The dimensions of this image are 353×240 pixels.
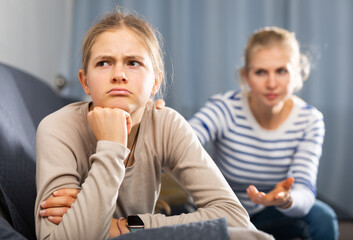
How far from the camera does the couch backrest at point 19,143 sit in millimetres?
1003

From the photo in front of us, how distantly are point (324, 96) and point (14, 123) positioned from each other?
6.85 ft

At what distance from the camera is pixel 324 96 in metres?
2.64

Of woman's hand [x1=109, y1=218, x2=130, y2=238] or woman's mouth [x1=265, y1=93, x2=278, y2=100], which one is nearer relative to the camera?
woman's hand [x1=109, y1=218, x2=130, y2=238]

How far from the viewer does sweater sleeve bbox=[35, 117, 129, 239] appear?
2.49ft

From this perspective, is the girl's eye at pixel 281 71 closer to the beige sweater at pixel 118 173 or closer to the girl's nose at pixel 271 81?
the girl's nose at pixel 271 81

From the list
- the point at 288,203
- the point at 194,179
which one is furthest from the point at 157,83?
the point at 288,203

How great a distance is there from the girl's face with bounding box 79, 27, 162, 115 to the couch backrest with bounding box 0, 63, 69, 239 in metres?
0.32

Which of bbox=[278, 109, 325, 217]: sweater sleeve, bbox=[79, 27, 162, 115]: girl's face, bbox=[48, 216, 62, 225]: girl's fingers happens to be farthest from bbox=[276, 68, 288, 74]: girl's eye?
bbox=[48, 216, 62, 225]: girl's fingers

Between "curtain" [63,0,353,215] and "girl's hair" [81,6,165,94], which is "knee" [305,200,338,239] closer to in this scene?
"girl's hair" [81,6,165,94]

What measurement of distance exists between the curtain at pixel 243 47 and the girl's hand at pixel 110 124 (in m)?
1.70

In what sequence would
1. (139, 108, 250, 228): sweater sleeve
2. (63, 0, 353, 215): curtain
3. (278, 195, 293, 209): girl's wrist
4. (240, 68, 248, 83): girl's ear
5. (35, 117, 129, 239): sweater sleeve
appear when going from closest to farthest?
(35, 117, 129, 239): sweater sleeve → (139, 108, 250, 228): sweater sleeve → (278, 195, 293, 209): girl's wrist → (240, 68, 248, 83): girl's ear → (63, 0, 353, 215): curtain

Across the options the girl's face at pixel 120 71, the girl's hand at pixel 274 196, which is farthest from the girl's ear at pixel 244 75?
the girl's face at pixel 120 71

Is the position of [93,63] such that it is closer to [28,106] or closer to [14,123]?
[14,123]

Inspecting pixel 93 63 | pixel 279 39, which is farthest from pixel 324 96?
pixel 93 63
